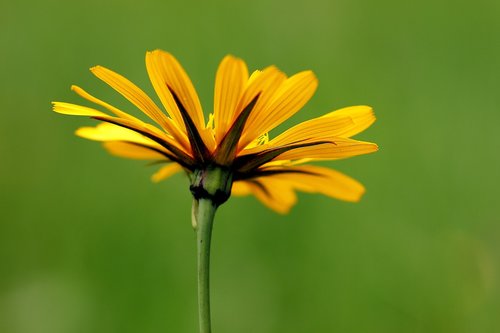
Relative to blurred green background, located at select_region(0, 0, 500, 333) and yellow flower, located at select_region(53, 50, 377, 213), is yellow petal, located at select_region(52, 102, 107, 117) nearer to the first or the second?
yellow flower, located at select_region(53, 50, 377, 213)

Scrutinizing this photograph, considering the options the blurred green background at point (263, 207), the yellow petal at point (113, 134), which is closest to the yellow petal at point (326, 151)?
the yellow petal at point (113, 134)

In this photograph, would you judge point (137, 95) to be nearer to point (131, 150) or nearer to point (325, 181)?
point (131, 150)

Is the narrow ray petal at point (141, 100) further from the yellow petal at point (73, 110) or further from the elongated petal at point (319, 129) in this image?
the elongated petal at point (319, 129)

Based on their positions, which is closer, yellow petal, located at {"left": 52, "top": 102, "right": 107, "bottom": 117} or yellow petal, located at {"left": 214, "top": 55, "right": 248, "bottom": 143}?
yellow petal, located at {"left": 214, "top": 55, "right": 248, "bottom": 143}

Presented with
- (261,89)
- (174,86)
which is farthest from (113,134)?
(261,89)

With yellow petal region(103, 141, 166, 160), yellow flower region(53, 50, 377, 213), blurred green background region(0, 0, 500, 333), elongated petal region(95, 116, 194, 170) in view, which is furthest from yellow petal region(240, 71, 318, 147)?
blurred green background region(0, 0, 500, 333)

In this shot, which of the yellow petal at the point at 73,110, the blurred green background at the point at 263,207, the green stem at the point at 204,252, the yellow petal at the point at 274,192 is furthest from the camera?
the blurred green background at the point at 263,207
